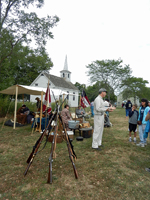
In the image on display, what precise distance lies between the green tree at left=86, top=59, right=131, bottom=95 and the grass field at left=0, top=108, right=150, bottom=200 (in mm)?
24923

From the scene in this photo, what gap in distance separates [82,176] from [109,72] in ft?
89.1

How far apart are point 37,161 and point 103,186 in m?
1.93

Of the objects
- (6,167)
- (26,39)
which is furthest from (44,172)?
(26,39)

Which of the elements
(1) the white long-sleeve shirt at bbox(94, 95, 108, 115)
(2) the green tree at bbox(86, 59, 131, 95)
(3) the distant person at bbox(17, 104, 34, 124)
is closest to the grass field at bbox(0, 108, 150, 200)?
(1) the white long-sleeve shirt at bbox(94, 95, 108, 115)

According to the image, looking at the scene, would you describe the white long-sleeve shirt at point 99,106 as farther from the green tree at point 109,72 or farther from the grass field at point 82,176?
the green tree at point 109,72

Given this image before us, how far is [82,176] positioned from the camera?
9.50 feet

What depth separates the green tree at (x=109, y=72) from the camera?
90.0ft

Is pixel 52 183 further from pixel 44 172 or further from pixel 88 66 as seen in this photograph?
pixel 88 66

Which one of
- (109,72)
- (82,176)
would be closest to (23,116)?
(82,176)

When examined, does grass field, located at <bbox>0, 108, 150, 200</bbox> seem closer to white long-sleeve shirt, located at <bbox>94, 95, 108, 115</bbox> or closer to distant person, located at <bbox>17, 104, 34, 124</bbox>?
white long-sleeve shirt, located at <bbox>94, 95, 108, 115</bbox>

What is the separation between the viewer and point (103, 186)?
2570 mm

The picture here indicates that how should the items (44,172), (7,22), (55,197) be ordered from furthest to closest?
(7,22) → (44,172) → (55,197)

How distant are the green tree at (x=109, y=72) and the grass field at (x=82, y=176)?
24923 millimetres

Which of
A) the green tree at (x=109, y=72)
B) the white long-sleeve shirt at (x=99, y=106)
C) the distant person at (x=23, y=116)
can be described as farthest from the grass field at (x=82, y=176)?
the green tree at (x=109, y=72)
